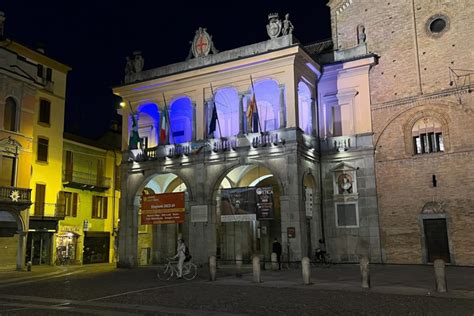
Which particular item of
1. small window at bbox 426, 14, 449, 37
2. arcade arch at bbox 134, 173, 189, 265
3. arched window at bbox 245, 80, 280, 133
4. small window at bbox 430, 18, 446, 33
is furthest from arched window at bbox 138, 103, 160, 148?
small window at bbox 430, 18, 446, 33

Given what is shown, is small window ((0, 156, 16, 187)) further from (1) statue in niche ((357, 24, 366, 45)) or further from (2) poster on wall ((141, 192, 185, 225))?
(1) statue in niche ((357, 24, 366, 45))

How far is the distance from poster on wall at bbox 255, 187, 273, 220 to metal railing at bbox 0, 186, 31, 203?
42.4 feet

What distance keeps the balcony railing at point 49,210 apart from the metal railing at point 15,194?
3.24 metres

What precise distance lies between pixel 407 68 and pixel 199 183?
1236 cm

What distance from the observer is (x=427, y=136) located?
23609 mm

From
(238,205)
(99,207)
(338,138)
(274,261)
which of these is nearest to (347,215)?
(338,138)

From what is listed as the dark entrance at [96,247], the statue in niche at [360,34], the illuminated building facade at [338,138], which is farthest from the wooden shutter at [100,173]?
the statue in niche at [360,34]

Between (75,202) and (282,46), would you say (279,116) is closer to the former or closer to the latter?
(282,46)

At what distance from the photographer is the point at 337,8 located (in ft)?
90.7

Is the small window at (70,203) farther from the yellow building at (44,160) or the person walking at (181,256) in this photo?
the person walking at (181,256)

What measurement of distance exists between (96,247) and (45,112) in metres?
10.2

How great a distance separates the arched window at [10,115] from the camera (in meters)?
26.6

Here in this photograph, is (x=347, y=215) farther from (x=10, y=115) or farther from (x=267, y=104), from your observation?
(x=10, y=115)

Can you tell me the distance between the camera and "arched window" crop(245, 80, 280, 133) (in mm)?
25359
